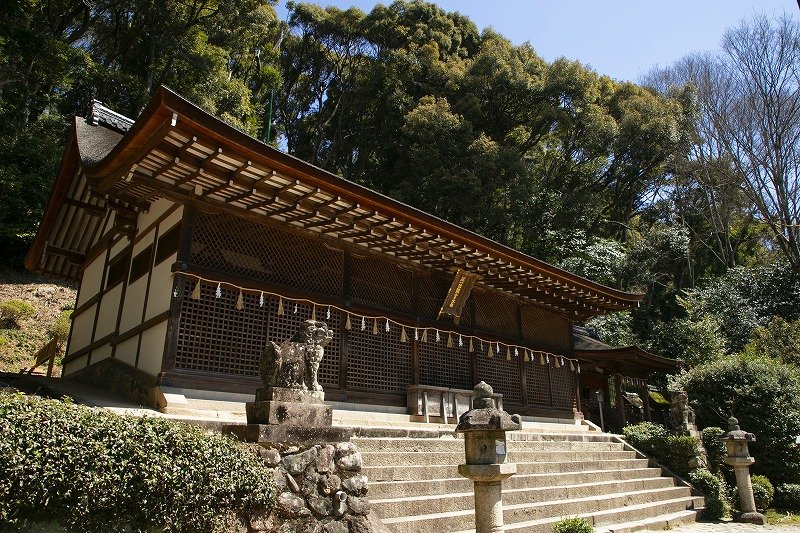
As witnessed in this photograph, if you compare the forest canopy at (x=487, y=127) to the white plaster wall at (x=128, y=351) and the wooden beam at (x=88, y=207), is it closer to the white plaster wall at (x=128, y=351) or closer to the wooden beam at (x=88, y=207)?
the wooden beam at (x=88, y=207)

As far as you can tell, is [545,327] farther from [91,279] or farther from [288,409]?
[91,279]

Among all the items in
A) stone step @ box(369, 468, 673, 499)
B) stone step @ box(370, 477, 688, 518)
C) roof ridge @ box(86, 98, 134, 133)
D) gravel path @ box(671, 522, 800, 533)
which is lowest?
gravel path @ box(671, 522, 800, 533)

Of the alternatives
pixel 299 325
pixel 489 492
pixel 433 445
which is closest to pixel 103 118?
pixel 299 325

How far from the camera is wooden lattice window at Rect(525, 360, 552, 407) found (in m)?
15.3

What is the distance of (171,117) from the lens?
707 cm

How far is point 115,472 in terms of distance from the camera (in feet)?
14.0

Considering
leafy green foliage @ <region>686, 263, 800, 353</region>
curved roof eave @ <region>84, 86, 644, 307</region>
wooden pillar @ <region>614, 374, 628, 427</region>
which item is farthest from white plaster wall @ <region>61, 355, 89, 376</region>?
leafy green foliage @ <region>686, 263, 800, 353</region>

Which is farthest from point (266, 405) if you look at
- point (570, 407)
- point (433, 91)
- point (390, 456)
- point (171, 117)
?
point (433, 91)

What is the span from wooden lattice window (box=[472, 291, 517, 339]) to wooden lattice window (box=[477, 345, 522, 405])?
0.56 m

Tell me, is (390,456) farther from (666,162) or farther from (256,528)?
(666,162)

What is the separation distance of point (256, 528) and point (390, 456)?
112 inches

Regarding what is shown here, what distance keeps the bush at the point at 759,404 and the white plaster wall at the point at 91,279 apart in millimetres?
17093

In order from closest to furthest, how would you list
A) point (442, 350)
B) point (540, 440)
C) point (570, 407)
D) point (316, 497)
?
1. point (316, 497)
2. point (540, 440)
3. point (442, 350)
4. point (570, 407)

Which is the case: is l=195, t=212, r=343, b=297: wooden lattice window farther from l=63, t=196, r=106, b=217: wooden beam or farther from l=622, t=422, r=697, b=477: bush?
l=622, t=422, r=697, b=477: bush
